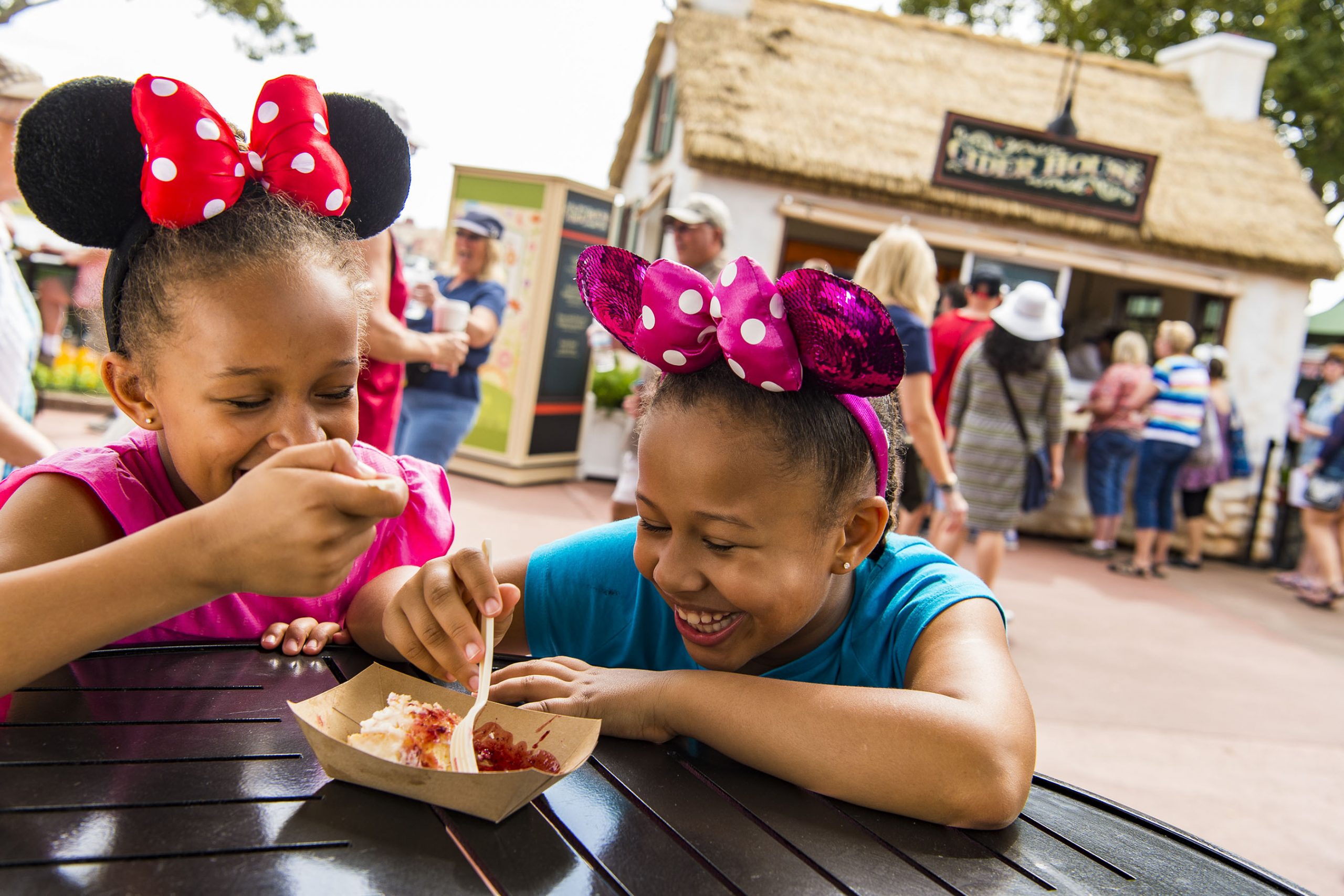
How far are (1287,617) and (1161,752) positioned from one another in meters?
3.86

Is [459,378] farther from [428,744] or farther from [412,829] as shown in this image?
[412,829]

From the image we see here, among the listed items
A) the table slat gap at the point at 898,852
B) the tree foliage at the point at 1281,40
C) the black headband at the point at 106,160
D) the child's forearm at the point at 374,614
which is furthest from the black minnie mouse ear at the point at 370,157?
the tree foliage at the point at 1281,40

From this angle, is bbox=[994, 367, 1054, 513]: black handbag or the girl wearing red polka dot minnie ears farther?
bbox=[994, 367, 1054, 513]: black handbag

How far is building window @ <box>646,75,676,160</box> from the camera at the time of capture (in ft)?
30.5

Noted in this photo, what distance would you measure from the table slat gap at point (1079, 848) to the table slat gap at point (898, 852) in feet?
0.74

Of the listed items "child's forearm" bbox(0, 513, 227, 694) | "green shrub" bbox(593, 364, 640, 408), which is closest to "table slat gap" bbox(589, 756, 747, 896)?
"child's forearm" bbox(0, 513, 227, 694)

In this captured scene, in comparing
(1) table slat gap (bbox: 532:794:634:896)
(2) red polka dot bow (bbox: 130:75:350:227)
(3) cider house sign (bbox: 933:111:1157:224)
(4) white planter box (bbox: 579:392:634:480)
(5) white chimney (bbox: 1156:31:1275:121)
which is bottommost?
(4) white planter box (bbox: 579:392:634:480)

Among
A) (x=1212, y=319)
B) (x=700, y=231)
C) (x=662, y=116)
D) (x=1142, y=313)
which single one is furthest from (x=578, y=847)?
(x=1142, y=313)

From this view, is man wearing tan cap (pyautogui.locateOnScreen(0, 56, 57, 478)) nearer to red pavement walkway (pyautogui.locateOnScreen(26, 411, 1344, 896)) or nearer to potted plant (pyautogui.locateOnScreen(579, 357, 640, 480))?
red pavement walkway (pyautogui.locateOnScreen(26, 411, 1344, 896))

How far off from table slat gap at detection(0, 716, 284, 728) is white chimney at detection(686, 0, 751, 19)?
29.5 feet

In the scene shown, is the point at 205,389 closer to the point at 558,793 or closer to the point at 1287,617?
the point at 558,793

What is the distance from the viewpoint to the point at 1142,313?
12.0 m

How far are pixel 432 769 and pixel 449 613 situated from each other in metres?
0.29

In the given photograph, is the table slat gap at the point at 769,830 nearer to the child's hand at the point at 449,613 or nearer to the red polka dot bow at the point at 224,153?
the child's hand at the point at 449,613
